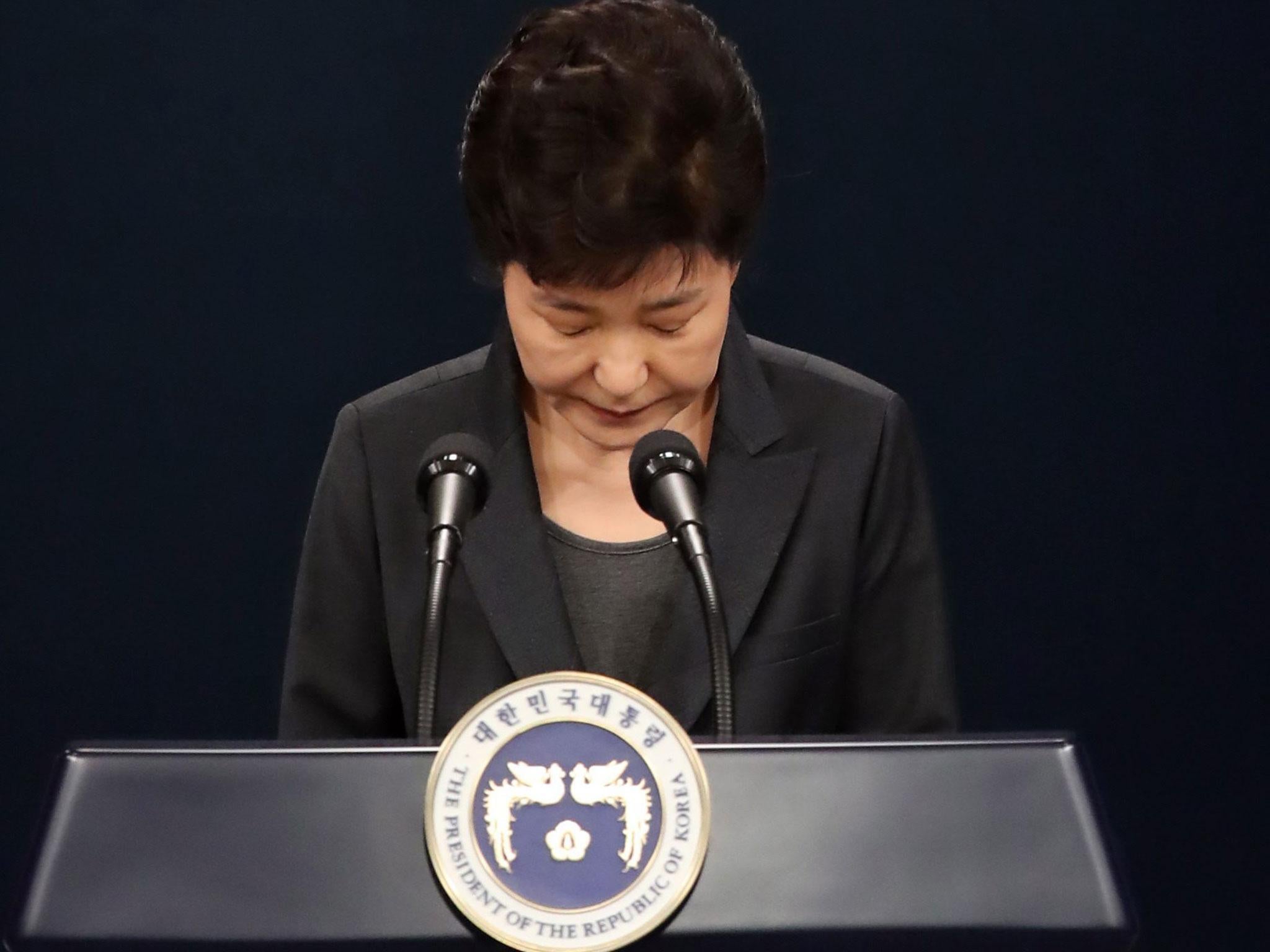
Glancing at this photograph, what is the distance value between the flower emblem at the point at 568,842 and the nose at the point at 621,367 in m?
0.40

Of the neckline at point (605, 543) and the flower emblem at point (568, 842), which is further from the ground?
the flower emblem at point (568, 842)

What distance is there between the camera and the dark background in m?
1.79

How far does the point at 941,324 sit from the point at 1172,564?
376 millimetres

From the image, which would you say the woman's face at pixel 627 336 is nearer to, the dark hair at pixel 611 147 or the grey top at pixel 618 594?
the dark hair at pixel 611 147

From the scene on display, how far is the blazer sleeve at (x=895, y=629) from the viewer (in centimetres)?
129

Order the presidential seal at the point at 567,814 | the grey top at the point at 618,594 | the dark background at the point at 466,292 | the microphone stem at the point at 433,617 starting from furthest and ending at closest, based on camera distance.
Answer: the dark background at the point at 466,292
the grey top at the point at 618,594
the microphone stem at the point at 433,617
the presidential seal at the point at 567,814

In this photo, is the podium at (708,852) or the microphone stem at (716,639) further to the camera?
the microphone stem at (716,639)

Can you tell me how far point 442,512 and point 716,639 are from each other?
0.16 meters

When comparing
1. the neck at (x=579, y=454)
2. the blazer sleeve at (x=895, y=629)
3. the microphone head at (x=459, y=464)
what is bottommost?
the blazer sleeve at (x=895, y=629)

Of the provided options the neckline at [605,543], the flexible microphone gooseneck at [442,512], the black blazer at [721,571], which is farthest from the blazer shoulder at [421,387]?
the flexible microphone gooseneck at [442,512]

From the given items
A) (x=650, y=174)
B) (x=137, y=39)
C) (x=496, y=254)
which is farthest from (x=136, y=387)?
(x=650, y=174)

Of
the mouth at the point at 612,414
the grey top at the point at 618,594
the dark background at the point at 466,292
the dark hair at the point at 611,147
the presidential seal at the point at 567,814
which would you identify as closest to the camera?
the presidential seal at the point at 567,814

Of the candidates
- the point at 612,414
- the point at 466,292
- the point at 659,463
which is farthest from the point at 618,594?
the point at 466,292

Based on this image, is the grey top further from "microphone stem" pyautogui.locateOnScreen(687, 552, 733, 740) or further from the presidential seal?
the presidential seal
